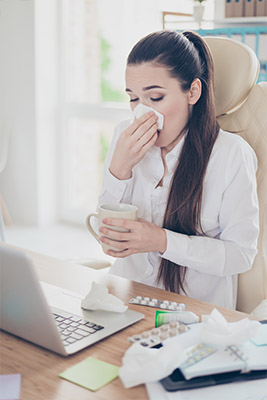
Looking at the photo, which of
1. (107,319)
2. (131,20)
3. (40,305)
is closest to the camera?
(40,305)

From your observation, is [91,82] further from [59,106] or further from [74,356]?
[74,356]

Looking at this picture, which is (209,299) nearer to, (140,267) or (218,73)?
(140,267)

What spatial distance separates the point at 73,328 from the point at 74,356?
3.3 inches

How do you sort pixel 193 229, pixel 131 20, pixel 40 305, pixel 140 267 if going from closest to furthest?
pixel 40 305 → pixel 193 229 → pixel 140 267 → pixel 131 20

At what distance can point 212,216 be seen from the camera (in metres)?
1.25

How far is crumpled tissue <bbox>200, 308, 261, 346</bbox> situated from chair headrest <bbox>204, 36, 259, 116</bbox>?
0.68m

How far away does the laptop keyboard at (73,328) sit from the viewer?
82 centimetres

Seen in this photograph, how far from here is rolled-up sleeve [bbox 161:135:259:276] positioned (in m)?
1.16

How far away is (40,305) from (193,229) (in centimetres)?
58

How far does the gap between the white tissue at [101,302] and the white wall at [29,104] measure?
2892mm

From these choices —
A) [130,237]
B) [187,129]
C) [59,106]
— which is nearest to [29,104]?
[59,106]

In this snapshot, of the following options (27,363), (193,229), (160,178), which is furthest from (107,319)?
(160,178)

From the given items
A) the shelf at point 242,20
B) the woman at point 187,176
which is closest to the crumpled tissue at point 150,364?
the woman at point 187,176

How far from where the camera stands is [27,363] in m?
0.75
